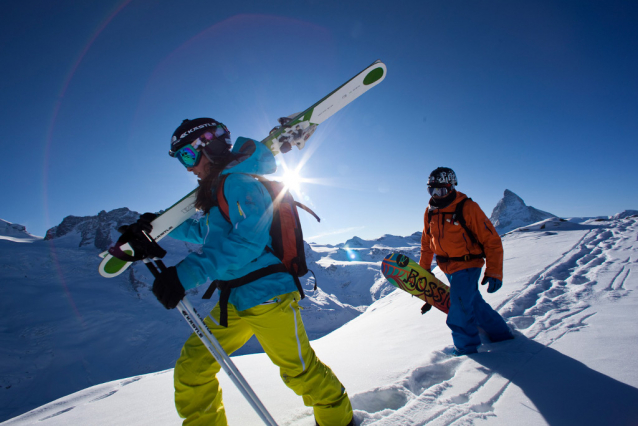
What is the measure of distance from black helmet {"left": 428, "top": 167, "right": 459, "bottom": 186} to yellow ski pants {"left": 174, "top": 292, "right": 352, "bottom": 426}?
3041mm

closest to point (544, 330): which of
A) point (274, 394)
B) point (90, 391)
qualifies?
point (274, 394)

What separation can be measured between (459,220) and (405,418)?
2641 mm

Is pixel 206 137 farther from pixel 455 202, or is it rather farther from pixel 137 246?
pixel 455 202

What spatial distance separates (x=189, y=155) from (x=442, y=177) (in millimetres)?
3571

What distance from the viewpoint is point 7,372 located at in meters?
53.7

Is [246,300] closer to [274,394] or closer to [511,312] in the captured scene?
[274,394]

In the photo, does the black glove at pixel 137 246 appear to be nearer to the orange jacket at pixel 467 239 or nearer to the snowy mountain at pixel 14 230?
the orange jacket at pixel 467 239

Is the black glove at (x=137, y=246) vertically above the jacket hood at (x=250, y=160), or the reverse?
the jacket hood at (x=250, y=160)

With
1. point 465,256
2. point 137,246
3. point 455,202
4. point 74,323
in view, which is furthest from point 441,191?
point 74,323

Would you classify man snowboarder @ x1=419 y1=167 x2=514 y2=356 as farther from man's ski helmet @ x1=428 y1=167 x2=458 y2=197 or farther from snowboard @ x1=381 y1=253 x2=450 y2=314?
snowboard @ x1=381 y1=253 x2=450 y2=314

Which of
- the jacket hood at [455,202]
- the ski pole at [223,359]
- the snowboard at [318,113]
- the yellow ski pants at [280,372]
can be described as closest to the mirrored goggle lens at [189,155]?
the ski pole at [223,359]

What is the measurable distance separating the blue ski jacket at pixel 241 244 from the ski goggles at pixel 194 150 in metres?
0.59

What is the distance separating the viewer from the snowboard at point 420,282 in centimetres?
469

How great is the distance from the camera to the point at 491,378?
2.47 meters
